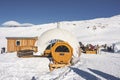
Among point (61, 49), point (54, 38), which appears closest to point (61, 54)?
point (61, 49)

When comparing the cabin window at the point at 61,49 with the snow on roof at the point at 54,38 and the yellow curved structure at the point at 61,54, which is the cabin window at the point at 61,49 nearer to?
the yellow curved structure at the point at 61,54

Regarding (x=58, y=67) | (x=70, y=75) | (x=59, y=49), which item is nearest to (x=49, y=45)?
(x=59, y=49)

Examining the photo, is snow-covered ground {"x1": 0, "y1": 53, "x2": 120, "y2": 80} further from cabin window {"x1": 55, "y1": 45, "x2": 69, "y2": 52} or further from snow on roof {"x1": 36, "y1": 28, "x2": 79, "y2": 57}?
snow on roof {"x1": 36, "y1": 28, "x2": 79, "y2": 57}

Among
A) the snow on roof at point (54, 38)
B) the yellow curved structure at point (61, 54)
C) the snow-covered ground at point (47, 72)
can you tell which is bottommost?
the snow-covered ground at point (47, 72)

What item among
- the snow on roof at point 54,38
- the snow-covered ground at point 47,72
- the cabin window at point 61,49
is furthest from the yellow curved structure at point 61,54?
the snow on roof at point 54,38

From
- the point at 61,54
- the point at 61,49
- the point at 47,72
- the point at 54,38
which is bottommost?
the point at 47,72

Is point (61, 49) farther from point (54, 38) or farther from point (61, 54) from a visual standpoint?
point (54, 38)

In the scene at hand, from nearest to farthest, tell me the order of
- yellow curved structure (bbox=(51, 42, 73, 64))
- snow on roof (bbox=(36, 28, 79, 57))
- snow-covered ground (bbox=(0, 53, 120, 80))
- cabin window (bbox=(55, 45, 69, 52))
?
snow-covered ground (bbox=(0, 53, 120, 80)) < yellow curved structure (bbox=(51, 42, 73, 64)) < cabin window (bbox=(55, 45, 69, 52)) < snow on roof (bbox=(36, 28, 79, 57))

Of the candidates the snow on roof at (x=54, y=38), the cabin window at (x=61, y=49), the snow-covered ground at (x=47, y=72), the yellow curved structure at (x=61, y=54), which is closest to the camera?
the snow-covered ground at (x=47, y=72)

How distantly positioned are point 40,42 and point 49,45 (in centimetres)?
120

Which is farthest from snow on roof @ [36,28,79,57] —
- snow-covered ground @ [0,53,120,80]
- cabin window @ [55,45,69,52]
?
cabin window @ [55,45,69,52]

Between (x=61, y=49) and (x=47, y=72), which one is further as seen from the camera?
(x=61, y=49)

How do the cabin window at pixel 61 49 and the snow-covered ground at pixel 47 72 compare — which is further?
the cabin window at pixel 61 49

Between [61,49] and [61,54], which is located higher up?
[61,49]
